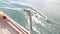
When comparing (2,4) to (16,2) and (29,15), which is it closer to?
(16,2)

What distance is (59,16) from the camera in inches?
163

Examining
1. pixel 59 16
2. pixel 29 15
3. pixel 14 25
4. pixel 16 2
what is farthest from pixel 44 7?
pixel 29 15

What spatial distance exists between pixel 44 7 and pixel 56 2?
42 cm

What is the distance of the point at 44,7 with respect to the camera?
4418mm

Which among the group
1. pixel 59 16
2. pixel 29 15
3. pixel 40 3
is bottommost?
pixel 59 16

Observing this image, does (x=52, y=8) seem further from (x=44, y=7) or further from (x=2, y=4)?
(x=2, y=4)

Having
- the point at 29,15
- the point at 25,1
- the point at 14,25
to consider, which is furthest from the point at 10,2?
the point at 29,15

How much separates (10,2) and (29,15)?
157 inches

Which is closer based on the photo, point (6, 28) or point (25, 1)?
point (6, 28)

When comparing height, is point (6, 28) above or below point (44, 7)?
above

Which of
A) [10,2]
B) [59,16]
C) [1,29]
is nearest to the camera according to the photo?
[1,29]

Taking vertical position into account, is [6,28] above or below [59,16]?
above

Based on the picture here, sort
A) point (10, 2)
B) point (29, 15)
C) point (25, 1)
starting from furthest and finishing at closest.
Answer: point (10, 2) < point (25, 1) < point (29, 15)

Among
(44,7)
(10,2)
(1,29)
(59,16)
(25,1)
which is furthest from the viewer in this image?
(10,2)
